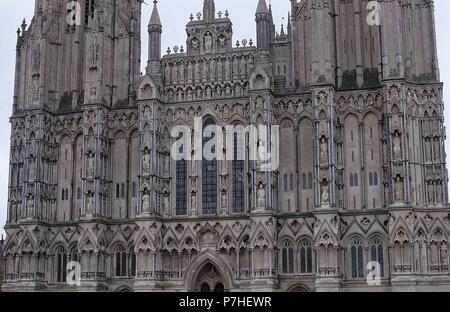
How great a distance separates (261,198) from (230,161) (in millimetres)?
4313

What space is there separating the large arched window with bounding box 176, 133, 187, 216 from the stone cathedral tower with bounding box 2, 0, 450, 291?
10cm

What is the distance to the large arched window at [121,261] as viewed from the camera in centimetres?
4756

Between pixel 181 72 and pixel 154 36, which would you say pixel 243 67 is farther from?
pixel 154 36

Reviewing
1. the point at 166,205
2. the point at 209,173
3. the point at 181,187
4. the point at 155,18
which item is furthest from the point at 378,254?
the point at 155,18

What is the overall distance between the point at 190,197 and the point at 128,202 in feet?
15.7

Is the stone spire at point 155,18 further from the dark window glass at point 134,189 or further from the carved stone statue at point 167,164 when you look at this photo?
the dark window glass at point 134,189

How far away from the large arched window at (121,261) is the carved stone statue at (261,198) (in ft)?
34.8

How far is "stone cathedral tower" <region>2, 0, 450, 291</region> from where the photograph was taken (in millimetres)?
43000

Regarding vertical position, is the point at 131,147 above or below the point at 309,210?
above

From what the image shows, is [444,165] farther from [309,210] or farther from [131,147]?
[131,147]

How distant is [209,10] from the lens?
4962 centimetres

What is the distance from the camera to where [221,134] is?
47812 millimetres
